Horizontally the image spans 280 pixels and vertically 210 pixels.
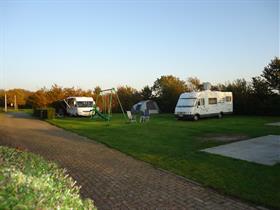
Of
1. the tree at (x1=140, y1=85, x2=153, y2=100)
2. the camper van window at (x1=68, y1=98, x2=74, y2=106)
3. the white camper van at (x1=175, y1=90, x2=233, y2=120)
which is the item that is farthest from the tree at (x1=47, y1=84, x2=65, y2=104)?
the white camper van at (x1=175, y1=90, x2=233, y2=120)

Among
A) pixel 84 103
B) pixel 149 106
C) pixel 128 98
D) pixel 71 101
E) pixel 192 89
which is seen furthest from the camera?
pixel 128 98

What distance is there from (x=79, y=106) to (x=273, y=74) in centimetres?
1964

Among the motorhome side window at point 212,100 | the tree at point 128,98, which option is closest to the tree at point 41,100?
the tree at point 128,98

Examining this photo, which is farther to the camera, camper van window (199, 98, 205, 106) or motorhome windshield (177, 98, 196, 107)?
camper van window (199, 98, 205, 106)

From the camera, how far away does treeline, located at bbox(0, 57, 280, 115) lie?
2862 cm

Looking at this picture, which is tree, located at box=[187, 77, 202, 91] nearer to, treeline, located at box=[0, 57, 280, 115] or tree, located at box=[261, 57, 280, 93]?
treeline, located at box=[0, 57, 280, 115]

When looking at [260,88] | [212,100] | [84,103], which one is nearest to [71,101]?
[84,103]

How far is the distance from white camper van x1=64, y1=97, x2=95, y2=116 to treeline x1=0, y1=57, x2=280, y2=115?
173 inches

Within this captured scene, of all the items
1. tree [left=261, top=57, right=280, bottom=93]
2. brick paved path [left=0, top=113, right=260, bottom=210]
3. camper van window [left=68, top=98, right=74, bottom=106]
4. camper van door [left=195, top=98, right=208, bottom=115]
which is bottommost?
brick paved path [left=0, top=113, right=260, bottom=210]

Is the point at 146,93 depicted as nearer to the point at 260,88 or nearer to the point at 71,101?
the point at 71,101

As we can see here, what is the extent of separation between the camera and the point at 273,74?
94.7 ft

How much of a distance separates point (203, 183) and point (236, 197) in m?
0.93

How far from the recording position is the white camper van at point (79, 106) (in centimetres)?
2969

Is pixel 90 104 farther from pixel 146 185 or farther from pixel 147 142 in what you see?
pixel 146 185
